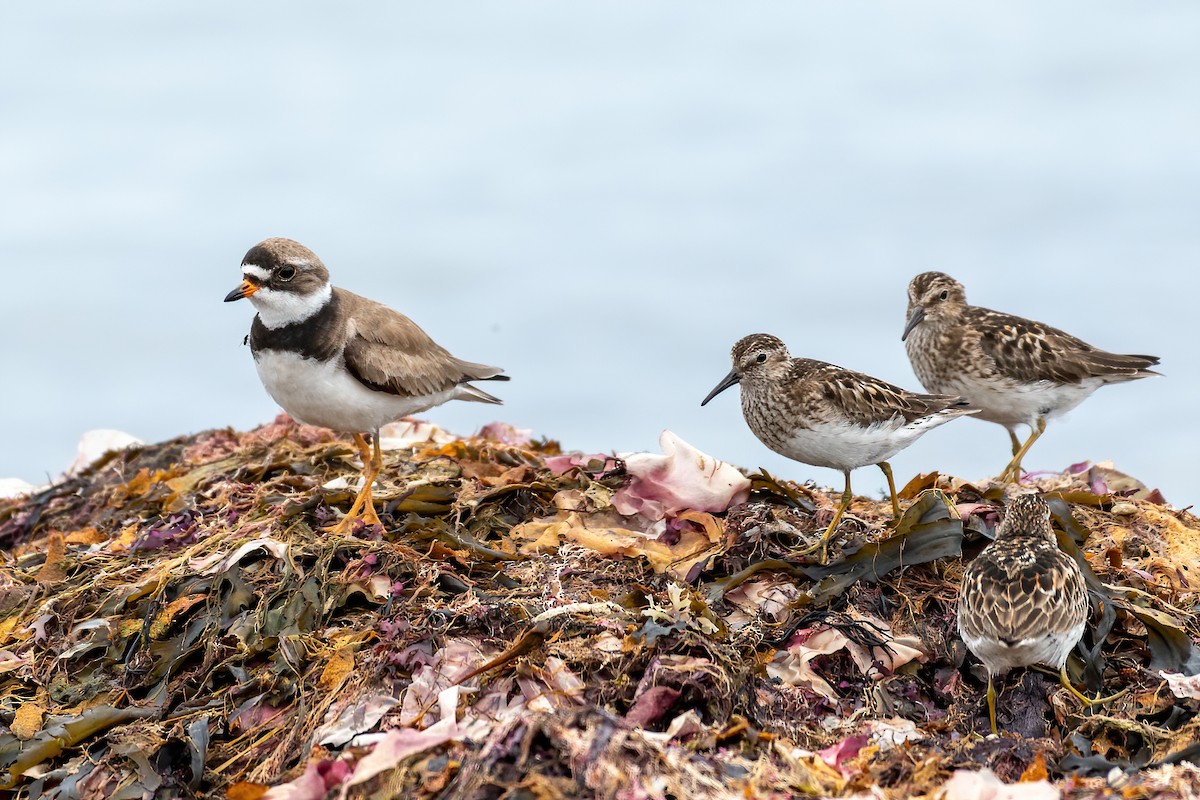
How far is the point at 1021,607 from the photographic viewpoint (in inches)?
229

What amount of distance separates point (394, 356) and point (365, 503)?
106 cm

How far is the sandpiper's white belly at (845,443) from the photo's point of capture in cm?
745

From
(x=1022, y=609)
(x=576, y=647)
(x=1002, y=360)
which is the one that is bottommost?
(x=576, y=647)

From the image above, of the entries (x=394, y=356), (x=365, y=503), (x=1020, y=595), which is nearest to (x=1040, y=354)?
(x=1020, y=595)

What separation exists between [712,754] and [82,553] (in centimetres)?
509

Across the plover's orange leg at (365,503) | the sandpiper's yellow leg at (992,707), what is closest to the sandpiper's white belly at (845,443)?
the sandpiper's yellow leg at (992,707)

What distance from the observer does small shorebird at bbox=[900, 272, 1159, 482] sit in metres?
9.75

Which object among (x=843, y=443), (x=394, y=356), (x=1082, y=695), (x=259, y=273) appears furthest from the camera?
(x=394, y=356)

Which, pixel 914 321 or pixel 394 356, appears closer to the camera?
pixel 394 356

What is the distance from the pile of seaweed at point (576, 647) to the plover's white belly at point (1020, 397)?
1039 millimetres

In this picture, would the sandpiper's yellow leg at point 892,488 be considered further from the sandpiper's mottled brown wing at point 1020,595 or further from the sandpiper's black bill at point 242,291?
the sandpiper's black bill at point 242,291

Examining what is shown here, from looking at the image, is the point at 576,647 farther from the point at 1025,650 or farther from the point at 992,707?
the point at 1025,650

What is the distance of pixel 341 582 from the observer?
6.95m

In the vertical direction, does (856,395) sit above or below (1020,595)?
above
